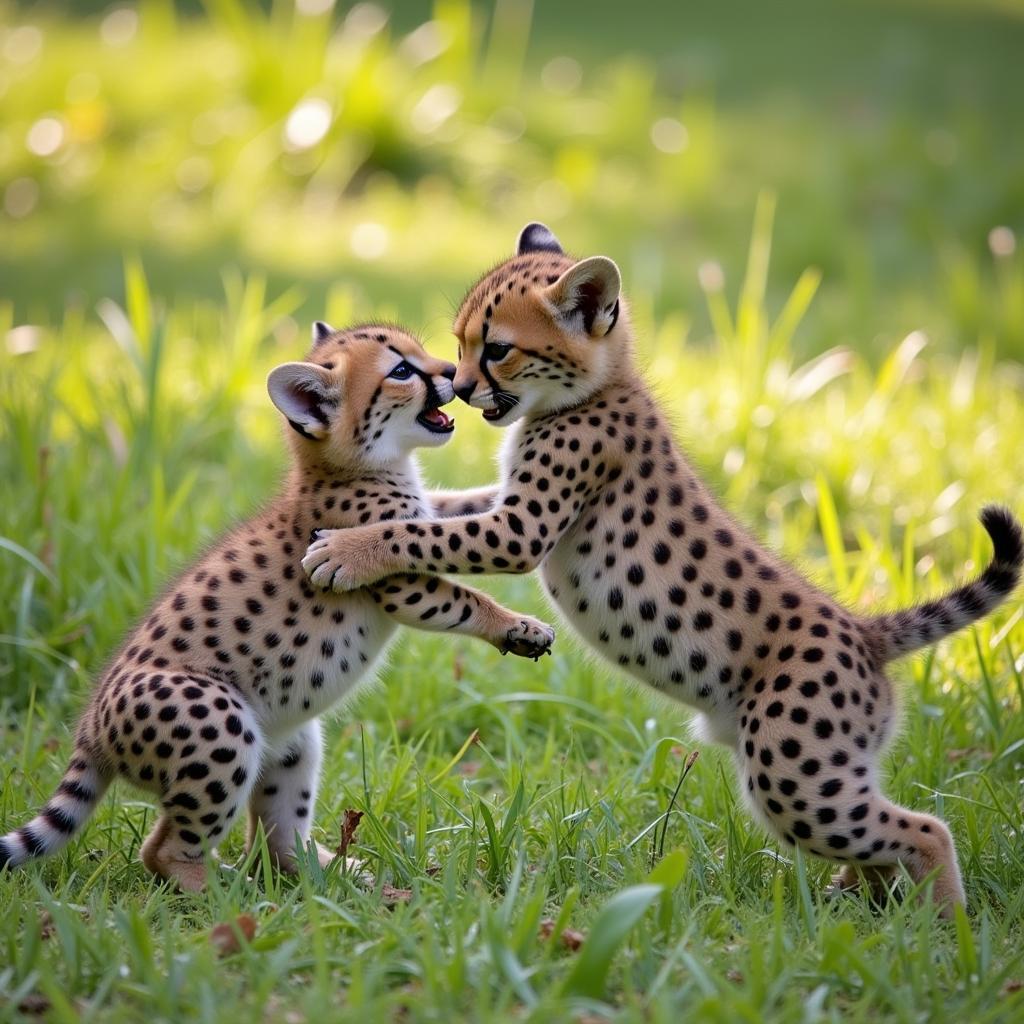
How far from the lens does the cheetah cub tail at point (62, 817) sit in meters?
4.31

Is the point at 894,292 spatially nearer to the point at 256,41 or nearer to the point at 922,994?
the point at 256,41

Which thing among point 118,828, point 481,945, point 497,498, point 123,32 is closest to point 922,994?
point 481,945

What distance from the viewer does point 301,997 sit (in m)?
3.61

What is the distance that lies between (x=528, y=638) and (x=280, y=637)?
78 centimetres

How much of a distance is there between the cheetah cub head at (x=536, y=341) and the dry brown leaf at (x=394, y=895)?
59.5 inches

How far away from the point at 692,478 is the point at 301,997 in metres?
2.09

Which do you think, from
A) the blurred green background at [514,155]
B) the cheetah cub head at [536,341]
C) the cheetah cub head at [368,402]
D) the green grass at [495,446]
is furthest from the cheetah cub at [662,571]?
the blurred green background at [514,155]

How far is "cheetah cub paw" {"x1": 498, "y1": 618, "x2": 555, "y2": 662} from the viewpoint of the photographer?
4.55 m

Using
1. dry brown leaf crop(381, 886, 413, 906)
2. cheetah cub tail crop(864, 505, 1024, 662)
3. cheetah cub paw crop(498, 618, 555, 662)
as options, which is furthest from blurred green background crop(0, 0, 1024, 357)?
dry brown leaf crop(381, 886, 413, 906)

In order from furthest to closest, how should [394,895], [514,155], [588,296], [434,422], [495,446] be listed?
[514,155]
[495,446]
[434,422]
[588,296]
[394,895]

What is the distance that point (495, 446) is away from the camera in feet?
26.9

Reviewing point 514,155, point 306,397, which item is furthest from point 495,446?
point 514,155

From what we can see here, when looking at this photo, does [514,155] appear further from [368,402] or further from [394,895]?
[394,895]

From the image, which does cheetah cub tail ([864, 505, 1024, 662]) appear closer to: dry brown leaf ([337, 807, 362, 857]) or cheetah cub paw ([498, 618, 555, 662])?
cheetah cub paw ([498, 618, 555, 662])
